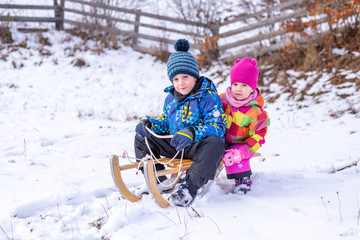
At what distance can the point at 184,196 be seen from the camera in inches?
90.3

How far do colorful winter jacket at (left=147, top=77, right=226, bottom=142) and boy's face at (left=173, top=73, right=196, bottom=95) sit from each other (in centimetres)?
6

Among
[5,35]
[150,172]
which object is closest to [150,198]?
[150,172]

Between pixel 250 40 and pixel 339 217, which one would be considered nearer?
pixel 339 217

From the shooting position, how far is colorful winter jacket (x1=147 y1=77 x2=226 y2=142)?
2363mm

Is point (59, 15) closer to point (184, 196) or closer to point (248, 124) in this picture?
point (248, 124)

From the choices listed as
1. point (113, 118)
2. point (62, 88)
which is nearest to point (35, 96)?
point (62, 88)

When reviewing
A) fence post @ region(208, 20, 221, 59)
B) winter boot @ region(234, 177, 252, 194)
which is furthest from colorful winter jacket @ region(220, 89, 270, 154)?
fence post @ region(208, 20, 221, 59)

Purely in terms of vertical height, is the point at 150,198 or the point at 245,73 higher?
the point at 245,73

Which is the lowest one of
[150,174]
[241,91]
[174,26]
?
A: [150,174]

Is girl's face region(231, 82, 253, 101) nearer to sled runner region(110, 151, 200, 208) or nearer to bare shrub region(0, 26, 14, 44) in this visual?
sled runner region(110, 151, 200, 208)

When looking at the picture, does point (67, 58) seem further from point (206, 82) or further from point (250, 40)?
point (206, 82)

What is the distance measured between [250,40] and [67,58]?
6783 mm

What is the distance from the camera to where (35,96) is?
8461 millimetres

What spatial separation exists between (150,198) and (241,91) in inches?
47.6
